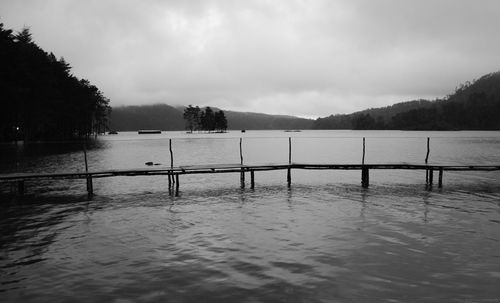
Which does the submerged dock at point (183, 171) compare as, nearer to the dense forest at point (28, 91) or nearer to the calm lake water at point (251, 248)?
the calm lake water at point (251, 248)

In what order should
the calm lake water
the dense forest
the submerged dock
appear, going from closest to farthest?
the calm lake water
the submerged dock
the dense forest

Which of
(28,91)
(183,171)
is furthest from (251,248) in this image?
(28,91)

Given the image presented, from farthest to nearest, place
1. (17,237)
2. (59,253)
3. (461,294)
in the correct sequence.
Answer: (17,237) < (59,253) < (461,294)

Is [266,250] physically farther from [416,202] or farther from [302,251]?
[416,202]

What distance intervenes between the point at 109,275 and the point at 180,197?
38.1 ft

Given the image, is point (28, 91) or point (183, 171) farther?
point (28, 91)

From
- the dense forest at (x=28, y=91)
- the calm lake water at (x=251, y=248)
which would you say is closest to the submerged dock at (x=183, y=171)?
the calm lake water at (x=251, y=248)

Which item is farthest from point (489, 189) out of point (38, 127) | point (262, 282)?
point (38, 127)

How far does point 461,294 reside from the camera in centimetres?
782

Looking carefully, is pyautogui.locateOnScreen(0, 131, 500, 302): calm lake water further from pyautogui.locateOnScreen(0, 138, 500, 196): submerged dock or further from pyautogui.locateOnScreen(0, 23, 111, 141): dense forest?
pyautogui.locateOnScreen(0, 23, 111, 141): dense forest

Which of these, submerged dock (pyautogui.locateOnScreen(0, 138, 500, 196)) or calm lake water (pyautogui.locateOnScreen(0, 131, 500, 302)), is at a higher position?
submerged dock (pyautogui.locateOnScreen(0, 138, 500, 196))

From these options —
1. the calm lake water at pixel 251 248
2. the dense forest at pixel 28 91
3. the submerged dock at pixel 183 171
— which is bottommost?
the calm lake water at pixel 251 248

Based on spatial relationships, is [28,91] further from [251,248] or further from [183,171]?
[251,248]

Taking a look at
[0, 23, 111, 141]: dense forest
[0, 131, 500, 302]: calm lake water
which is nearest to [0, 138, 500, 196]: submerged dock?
[0, 131, 500, 302]: calm lake water
